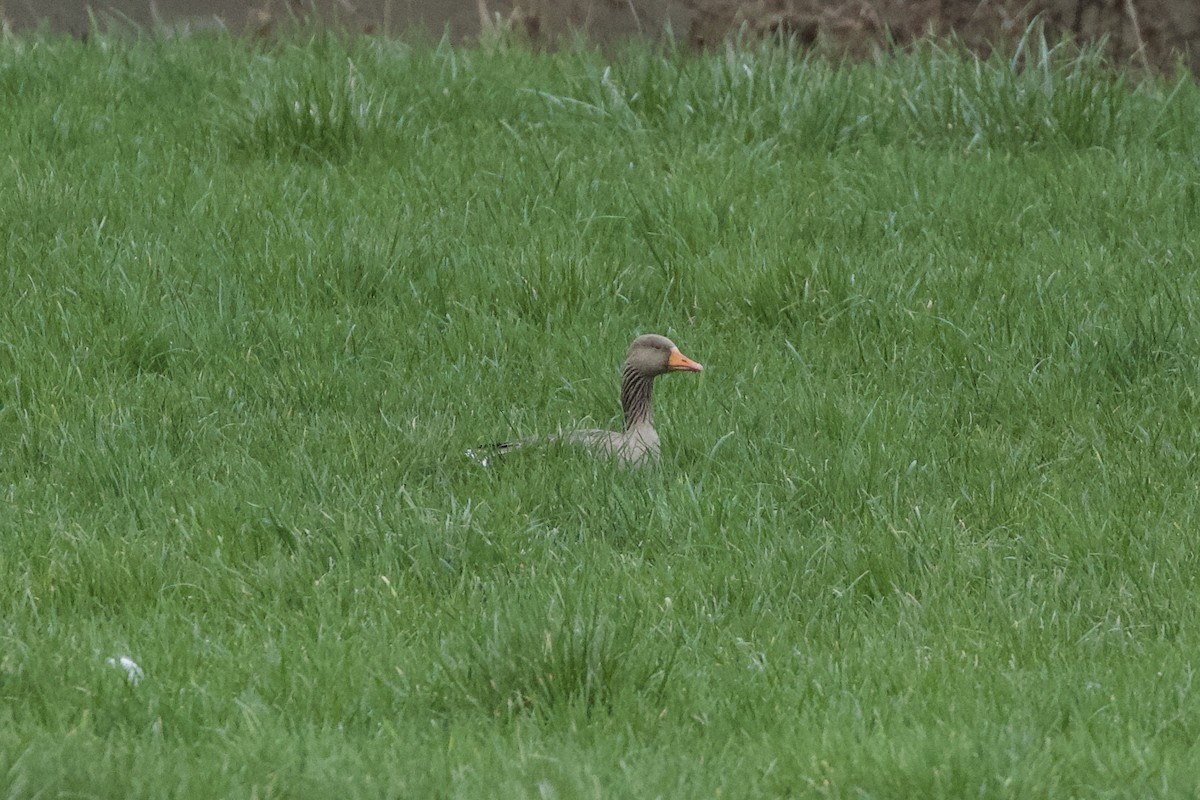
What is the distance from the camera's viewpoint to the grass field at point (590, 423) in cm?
359

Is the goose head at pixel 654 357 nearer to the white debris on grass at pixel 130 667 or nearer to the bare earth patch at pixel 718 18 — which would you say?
the white debris on grass at pixel 130 667

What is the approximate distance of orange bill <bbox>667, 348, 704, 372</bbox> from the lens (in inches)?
212

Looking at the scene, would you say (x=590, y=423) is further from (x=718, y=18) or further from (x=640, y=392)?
(x=718, y=18)

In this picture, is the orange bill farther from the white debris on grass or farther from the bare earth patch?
the bare earth patch

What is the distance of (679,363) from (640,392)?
166 millimetres

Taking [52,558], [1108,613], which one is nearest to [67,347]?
[52,558]

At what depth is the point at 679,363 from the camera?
5.40 m

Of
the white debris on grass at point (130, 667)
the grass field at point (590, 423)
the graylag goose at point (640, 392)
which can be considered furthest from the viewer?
the graylag goose at point (640, 392)

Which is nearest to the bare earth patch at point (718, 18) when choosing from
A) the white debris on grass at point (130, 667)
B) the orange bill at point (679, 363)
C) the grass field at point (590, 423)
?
the grass field at point (590, 423)

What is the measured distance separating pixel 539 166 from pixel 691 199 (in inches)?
34.5

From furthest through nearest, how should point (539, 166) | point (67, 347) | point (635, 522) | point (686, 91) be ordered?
point (686, 91), point (539, 166), point (67, 347), point (635, 522)

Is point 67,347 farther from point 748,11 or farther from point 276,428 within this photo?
point 748,11

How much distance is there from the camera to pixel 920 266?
6539 millimetres

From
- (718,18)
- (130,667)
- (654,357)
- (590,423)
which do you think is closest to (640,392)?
(654,357)
